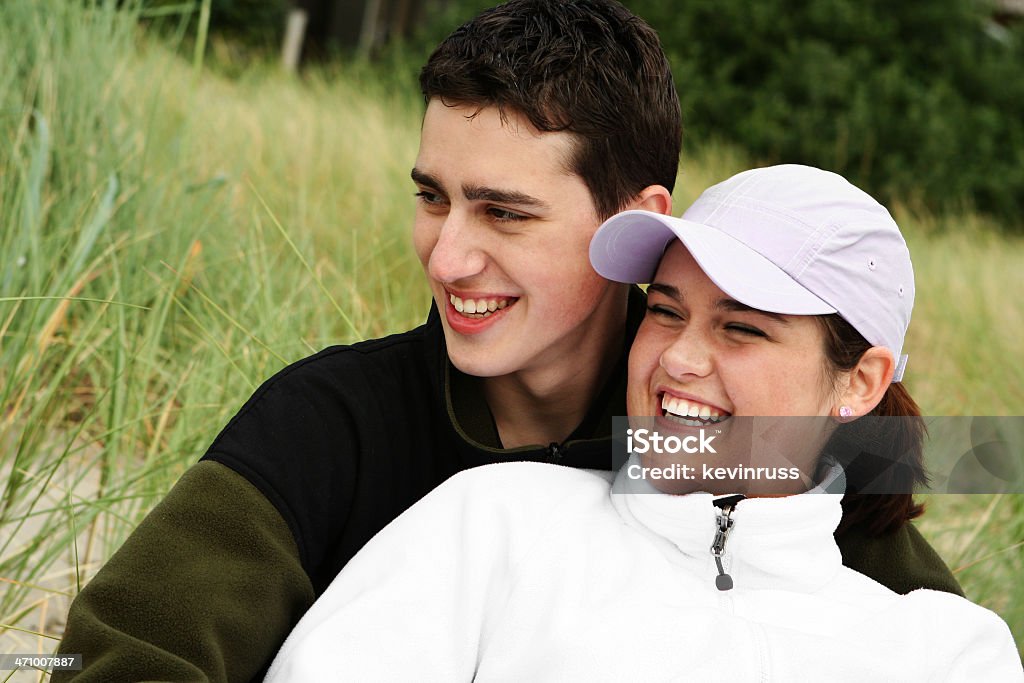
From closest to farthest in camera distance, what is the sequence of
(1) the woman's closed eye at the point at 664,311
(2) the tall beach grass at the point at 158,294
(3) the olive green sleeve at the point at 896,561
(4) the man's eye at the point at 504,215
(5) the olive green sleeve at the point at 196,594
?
(5) the olive green sleeve at the point at 196,594 < (1) the woman's closed eye at the point at 664,311 < (4) the man's eye at the point at 504,215 < (3) the olive green sleeve at the point at 896,561 < (2) the tall beach grass at the point at 158,294

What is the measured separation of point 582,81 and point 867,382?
80 cm

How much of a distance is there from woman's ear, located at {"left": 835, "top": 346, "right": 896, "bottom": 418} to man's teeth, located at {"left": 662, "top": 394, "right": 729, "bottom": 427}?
266 millimetres

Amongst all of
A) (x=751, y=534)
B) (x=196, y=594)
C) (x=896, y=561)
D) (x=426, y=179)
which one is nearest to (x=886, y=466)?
(x=896, y=561)

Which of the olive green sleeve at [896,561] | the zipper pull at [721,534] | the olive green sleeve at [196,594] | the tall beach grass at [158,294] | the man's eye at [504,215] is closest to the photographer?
the olive green sleeve at [196,594]

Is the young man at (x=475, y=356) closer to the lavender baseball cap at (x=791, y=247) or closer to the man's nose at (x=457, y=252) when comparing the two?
the man's nose at (x=457, y=252)

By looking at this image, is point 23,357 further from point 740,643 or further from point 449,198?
point 740,643

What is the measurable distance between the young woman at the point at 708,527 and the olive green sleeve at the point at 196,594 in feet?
0.24

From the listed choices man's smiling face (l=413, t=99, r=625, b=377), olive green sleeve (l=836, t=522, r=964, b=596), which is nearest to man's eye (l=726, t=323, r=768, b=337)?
man's smiling face (l=413, t=99, r=625, b=377)

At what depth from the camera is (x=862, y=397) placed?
2.26 meters

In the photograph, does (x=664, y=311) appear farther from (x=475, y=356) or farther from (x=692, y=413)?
(x=475, y=356)

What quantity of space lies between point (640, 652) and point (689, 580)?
0.60 ft

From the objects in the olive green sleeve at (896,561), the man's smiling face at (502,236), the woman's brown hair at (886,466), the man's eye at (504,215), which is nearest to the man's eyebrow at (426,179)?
the man's smiling face at (502,236)

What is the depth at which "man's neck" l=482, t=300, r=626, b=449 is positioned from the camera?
8.32 ft

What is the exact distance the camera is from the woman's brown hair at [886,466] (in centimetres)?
245
